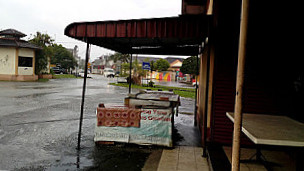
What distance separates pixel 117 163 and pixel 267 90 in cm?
403

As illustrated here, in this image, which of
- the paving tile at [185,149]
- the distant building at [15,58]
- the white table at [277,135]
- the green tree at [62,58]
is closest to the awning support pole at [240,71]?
the white table at [277,135]

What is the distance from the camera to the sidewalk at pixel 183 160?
5020 mm

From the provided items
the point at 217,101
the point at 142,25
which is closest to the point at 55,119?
the point at 142,25

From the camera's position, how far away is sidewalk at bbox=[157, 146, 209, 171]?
5020mm

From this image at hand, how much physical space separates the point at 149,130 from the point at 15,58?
1130 inches

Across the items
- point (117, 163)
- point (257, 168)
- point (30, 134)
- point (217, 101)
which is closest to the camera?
point (257, 168)

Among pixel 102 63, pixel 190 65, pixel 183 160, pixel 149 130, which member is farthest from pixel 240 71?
pixel 102 63

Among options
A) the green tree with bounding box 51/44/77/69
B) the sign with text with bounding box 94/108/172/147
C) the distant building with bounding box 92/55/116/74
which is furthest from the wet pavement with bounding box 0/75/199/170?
the distant building with bounding box 92/55/116/74

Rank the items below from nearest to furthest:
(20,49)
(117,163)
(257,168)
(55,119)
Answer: (257,168), (117,163), (55,119), (20,49)

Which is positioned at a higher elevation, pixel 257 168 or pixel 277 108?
pixel 277 108

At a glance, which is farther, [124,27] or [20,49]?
[20,49]

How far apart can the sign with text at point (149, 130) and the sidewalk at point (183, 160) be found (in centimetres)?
39

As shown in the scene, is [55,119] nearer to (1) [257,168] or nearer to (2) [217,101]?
(2) [217,101]

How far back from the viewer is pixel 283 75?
5785 mm
